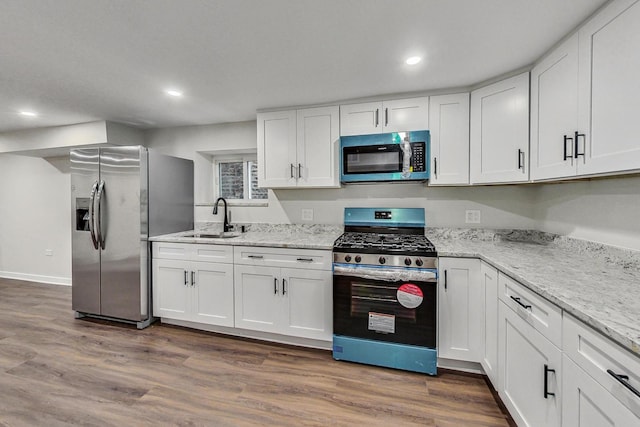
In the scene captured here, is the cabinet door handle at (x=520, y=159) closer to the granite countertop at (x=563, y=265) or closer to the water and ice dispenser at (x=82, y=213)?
the granite countertop at (x=563, y=265)

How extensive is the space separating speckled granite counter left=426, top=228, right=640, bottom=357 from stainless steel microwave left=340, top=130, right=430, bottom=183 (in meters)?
0.70

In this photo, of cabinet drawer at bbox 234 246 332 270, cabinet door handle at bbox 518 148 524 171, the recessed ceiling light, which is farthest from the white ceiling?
cabinet drawer at bbox 234 246 332 270

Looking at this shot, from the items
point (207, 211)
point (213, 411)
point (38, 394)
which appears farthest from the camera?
point (207, 211)

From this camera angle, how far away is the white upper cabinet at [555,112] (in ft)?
4.88

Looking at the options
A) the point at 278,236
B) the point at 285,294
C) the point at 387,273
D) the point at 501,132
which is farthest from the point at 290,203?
the point at 501,132

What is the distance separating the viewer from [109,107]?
110 inches

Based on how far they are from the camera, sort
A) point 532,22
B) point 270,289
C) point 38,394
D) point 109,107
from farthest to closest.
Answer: point 109,107, point 270,289, point 38,394, point 532,22

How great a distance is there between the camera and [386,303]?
2.04 meters

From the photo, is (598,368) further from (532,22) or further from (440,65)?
(440,65)

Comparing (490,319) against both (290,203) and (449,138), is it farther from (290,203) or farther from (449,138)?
(290,203)

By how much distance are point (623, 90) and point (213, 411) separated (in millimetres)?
2703

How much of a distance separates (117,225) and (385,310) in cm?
276

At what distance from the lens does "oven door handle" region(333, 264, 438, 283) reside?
6.46 feet

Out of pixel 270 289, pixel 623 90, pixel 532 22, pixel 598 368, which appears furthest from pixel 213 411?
pixel 532 22
